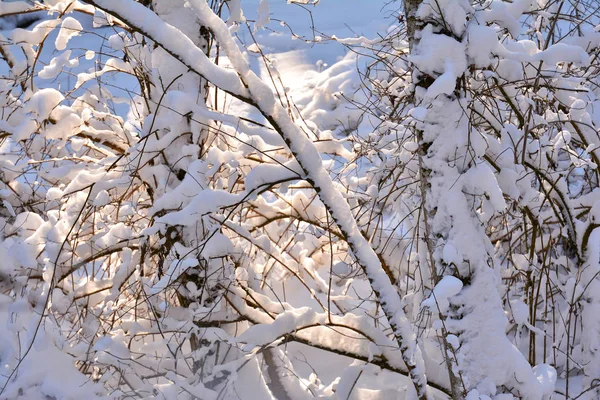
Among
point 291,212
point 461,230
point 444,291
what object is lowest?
point 444,291

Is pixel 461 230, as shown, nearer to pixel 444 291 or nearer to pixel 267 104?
pixel 444 291

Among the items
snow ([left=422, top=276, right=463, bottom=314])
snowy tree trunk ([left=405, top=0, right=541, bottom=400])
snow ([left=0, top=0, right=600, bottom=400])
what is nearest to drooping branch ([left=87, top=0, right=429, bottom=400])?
snow ([left=0, top=0, right=600, bottom=400])

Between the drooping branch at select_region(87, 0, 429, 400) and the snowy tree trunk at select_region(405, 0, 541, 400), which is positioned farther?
the snowy tree trunk at select_region(405, 0, 541, 400)

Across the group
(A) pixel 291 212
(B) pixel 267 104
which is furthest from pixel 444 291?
(A) pixel 291 212

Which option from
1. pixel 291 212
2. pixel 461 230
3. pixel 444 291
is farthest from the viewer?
pixel 291 212

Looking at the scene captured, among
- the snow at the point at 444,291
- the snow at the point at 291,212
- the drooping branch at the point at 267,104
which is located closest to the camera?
the drooping branch at the point at 267,104

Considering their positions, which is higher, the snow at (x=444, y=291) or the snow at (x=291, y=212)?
the snow at (x=291, y=212)

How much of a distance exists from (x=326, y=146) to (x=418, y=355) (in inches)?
53.6

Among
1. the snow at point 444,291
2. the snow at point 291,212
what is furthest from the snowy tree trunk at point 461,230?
the snow at point 444,291

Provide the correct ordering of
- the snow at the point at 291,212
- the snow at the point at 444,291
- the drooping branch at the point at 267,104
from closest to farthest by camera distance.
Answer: the drooping branch at the point at 267,104 < the snow at the point at 444,291 < the snow at the point at 291,212

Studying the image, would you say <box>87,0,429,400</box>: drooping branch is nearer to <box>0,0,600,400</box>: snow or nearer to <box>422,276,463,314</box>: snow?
<box>0,0,600,400</box>: snow

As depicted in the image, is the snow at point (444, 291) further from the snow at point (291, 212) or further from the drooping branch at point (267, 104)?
the drooping branch at point (267, 104)

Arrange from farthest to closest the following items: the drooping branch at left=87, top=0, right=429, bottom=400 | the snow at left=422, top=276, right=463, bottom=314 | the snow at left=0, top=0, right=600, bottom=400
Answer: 1. the snow at left=0, top=0, right=600, bottom=400
2. the snow at left=422, top=276, right=463, bottom=314
3. the drooping branch at left=87, top=0, right=429, bottom=400

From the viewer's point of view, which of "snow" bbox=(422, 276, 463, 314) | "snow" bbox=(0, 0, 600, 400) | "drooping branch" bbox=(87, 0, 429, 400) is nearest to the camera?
"drooping branch" bbox=(87, 0, 429, 400)
